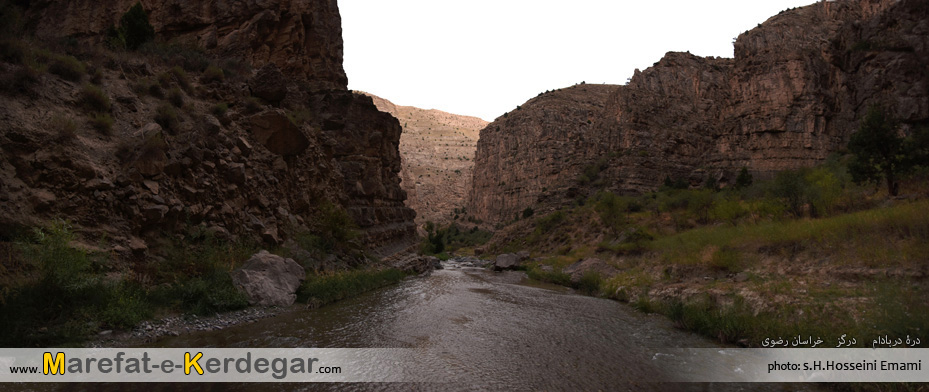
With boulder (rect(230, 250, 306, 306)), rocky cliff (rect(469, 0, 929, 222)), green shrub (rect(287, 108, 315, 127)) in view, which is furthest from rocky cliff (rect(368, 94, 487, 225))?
boulder (rect(230, 250, 306, 306))

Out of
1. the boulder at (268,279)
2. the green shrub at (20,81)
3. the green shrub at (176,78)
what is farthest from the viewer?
the green shrub at (176,78)

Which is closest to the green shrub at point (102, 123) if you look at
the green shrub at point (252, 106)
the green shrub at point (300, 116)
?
the green shrub at point (252, 106)

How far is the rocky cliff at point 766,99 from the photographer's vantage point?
30.3 m

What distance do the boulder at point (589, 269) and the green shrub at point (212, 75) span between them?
2002cm

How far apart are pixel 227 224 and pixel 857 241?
1977 cm

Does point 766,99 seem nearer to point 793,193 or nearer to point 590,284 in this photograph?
point 793,193

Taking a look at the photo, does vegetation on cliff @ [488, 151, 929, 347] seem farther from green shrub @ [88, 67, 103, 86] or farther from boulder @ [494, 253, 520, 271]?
green shrub @ [88, 67, 103, 86]

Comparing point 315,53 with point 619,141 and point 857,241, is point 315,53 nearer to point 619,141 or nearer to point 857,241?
point 857,241

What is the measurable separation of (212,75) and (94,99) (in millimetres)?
5936

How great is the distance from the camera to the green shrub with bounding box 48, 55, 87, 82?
11984 millimetres

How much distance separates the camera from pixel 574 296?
18.2 metres

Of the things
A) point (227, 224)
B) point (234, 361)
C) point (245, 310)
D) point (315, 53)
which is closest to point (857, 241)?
point (234, 361)

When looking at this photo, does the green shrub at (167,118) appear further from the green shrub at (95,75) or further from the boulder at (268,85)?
the boulder at (268,85)

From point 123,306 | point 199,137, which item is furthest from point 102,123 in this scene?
point 123,306
